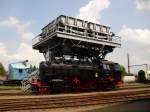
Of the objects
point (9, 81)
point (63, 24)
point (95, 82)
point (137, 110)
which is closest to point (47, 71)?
point (95, 82)

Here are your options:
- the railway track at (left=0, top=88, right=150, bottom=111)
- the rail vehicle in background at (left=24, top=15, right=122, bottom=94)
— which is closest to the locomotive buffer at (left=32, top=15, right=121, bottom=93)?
the rail vehicle in background at (left=24, top=15, right=122, bottom=94)

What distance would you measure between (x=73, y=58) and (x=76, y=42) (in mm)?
1927

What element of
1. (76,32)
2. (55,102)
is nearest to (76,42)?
(76,32)

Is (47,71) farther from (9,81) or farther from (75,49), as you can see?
(9,81)

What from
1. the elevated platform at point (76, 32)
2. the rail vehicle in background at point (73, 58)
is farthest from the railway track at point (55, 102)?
the elevated platform at point (76, 32)

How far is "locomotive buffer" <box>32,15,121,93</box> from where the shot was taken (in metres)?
24.1

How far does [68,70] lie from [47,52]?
8611mm

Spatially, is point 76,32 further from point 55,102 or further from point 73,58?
point 55,102

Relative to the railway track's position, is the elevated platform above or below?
above

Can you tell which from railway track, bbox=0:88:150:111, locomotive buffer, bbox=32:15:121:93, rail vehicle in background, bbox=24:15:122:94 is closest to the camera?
railway track, bbox=0:88:150:111

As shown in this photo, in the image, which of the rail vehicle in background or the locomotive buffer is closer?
the rail vehicle in background

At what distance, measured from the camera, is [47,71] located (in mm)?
19656

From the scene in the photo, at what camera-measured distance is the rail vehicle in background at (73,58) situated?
19.9 m

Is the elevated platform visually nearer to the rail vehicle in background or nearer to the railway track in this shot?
the rail vehicle in background
